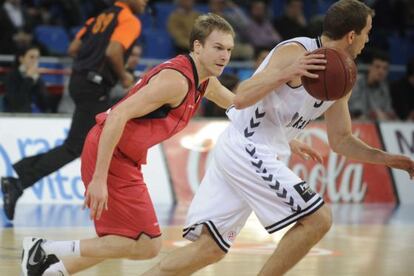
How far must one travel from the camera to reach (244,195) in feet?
17.0

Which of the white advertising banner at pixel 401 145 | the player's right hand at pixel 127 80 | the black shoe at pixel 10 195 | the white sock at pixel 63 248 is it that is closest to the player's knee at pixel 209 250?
the white sock at pixel 63 248

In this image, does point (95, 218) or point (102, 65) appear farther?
point (102, 65)

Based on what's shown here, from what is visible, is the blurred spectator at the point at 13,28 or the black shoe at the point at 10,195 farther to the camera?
the blurred spectator at the point at 13,28

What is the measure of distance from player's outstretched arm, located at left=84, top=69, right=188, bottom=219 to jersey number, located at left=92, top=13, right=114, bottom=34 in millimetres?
3872

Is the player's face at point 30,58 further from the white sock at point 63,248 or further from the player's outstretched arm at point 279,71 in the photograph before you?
the player's outstretched arm at point 279,71

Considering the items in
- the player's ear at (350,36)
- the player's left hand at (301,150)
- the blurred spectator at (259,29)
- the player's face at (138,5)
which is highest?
the player's ear at (350,36)

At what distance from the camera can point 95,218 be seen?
16.0 feet

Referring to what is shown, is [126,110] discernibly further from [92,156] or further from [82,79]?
[82,79]

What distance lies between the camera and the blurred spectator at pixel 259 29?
13.7m

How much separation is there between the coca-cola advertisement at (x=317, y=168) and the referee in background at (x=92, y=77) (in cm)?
186

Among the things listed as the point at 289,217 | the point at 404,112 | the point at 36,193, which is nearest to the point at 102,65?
the point at 36,193

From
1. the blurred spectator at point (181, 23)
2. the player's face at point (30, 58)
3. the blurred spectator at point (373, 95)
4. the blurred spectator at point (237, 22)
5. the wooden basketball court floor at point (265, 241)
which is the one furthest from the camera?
the blurred spectator at point (237, 22)

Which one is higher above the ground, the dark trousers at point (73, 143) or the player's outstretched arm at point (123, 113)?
the player's outstretched arm at point (123, 113)

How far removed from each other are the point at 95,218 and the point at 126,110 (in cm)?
56
